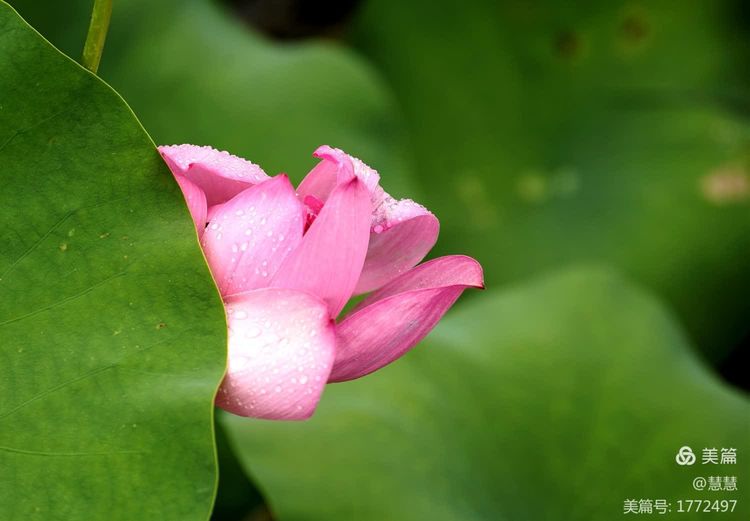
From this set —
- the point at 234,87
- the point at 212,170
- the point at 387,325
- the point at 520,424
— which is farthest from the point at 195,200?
the point at 234,87

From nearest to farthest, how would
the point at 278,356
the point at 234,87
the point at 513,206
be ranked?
the point at 278,356
the point at 234,87
the point at 513,206

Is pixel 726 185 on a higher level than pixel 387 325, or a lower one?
lower

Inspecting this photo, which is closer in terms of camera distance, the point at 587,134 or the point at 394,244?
the point at 394,244

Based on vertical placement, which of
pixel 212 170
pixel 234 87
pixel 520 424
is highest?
pixel 212 170

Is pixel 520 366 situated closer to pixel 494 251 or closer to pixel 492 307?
pixel 492 307

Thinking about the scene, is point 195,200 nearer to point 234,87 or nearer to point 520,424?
point 520,424

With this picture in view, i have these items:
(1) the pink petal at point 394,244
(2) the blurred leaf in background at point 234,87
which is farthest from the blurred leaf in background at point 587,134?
(1) the pink petal at point 394,244

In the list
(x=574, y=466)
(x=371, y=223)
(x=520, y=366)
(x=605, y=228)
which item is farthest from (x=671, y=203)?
(x=371, y=223)
